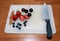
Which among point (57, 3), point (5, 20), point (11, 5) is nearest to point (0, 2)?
point (11, 5)

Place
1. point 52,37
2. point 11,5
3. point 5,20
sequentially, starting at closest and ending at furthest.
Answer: point 52,37, point 5,20, point 11,5

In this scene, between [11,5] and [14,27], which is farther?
[11,5]

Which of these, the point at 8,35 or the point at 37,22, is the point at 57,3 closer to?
the point at 37,22

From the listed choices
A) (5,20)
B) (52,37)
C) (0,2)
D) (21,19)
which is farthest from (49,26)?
(0,2)

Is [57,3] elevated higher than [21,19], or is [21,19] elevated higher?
[57,3]

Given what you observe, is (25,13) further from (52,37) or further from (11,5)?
(52,37)

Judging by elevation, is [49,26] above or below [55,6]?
below

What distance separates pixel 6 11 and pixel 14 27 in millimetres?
174

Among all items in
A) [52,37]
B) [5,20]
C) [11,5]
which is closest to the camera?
[52,37]

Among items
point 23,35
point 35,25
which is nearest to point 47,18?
point 35,25

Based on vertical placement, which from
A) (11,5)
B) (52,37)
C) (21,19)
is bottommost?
(52,37)

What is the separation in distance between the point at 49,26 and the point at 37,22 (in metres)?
0.09

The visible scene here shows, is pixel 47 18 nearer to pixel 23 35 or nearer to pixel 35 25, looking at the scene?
pixel 35 25

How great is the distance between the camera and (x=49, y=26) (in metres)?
0.66
